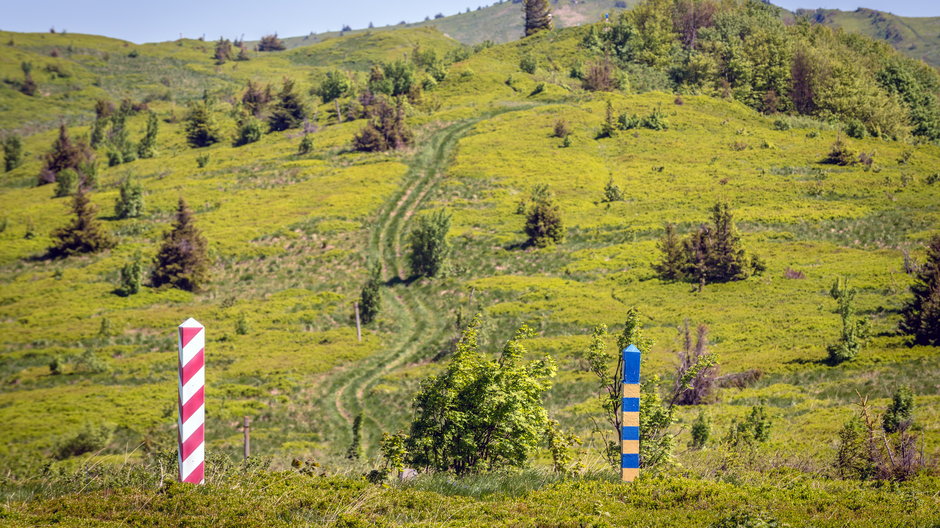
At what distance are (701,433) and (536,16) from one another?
140 meters

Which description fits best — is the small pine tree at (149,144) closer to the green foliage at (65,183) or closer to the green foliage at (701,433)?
the green foliage at (65,183)

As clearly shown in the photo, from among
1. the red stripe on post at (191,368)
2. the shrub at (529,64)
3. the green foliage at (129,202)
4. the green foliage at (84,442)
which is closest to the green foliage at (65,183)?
the green foliage at (129,202)

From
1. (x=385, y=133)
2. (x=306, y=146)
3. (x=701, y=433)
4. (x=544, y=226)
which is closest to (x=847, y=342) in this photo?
(x=701, y=433)

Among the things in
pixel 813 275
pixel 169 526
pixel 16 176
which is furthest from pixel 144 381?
pixel 16 176

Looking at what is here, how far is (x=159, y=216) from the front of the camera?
234 feet

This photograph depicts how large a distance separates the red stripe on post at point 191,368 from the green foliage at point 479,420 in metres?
5.71

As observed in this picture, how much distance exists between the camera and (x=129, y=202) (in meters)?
70.4

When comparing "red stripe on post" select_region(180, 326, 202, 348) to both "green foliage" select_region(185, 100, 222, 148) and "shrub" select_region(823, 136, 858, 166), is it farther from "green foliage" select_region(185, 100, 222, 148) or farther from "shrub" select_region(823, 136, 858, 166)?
"green foliage" select_region(185, 100, 222, 148)

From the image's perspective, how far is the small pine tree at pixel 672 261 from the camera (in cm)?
5250

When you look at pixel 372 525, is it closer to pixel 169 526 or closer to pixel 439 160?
pixel 169 526

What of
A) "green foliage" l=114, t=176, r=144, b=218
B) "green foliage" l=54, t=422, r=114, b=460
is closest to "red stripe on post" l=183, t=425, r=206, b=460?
"green foliage" l=54, t=422, r=114, b=460

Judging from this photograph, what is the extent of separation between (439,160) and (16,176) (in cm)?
5759

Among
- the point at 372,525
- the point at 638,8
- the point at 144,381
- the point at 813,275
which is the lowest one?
the point at 144,381

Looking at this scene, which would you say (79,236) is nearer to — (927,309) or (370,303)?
(370,303)
